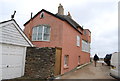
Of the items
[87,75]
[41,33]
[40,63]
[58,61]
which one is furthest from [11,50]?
[87,75]

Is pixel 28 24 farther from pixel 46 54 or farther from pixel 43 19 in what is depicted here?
pixel 46 54

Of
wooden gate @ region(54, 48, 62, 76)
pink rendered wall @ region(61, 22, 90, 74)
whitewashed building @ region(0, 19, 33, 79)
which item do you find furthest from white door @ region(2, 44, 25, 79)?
pink rendered wall @ region(61, 22, 90, 74)

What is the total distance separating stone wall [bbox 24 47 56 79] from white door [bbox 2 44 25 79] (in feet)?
2.25

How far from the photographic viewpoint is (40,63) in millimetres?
13258

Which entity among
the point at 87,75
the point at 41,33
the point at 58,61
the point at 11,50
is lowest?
the point at 87,75

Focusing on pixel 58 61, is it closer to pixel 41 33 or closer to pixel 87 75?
pixel 87 75

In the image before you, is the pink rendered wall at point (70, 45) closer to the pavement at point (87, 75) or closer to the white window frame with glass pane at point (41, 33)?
the pavement at point (87, 75)

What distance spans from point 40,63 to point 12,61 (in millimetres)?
2543


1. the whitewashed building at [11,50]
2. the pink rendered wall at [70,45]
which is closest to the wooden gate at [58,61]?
the pink rendered wall at [70,45]

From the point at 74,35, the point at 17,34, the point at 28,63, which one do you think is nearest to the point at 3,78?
the point at 28,63

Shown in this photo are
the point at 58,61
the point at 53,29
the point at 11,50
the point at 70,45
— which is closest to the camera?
the point at 11,50

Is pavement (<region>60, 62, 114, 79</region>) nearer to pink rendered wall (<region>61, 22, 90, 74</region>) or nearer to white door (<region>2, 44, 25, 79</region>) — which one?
pink rendered wall (<region>61, 22, 90, 74</region>)

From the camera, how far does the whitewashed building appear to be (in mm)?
11211

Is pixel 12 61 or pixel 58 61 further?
pixel 58 61
